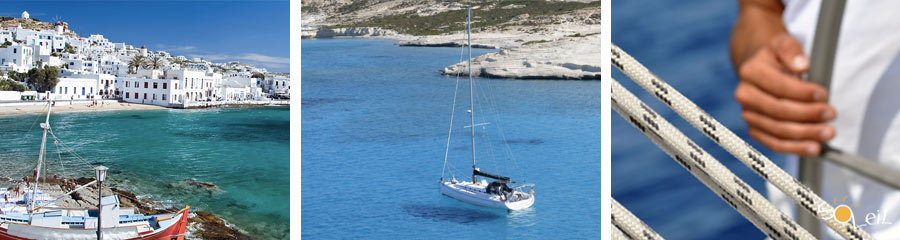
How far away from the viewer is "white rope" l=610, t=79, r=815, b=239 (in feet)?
2.21

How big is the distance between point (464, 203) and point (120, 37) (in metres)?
3.43

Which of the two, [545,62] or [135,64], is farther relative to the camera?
[545,62]

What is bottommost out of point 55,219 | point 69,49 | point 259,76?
point 55,219

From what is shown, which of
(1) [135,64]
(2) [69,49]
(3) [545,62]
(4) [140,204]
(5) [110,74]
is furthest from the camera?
(3) [545,62]

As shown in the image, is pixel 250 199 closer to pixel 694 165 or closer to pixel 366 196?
pixel 366 196

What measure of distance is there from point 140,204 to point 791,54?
6111mm

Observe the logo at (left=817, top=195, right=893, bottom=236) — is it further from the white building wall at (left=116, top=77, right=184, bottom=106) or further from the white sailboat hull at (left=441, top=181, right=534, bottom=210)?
the white sailboat hull at (left=441, top=181, right=534, bottom=210)

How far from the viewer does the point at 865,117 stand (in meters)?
0.90

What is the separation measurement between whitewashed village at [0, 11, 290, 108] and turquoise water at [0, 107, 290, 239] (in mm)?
167

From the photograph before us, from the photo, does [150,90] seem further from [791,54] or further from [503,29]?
[791,54]

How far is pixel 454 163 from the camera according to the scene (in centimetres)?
835

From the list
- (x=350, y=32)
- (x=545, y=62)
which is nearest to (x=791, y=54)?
(x=350, y=32)

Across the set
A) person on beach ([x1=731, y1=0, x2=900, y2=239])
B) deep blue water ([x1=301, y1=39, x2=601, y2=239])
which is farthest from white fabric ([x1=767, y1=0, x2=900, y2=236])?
deep blue water ([x1=301, y1=39, x2=601, y2=239])

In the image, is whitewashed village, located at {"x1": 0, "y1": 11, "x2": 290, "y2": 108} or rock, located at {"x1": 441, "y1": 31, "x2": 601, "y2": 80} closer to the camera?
whitewashed village, located at {"x1": 0, "y1": 11, "x2": 290, "y2": 108}
